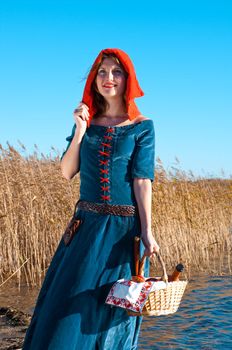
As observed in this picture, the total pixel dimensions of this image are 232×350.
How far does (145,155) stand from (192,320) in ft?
11.0

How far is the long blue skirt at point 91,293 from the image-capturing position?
2312mm

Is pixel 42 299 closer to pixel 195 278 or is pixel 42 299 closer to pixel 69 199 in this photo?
pixel 69 199

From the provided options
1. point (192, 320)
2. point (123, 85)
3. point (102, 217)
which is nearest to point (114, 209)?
point (102, 217)

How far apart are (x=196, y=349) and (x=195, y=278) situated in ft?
10.3

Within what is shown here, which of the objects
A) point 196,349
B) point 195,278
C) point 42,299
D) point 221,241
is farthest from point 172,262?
point 42,299

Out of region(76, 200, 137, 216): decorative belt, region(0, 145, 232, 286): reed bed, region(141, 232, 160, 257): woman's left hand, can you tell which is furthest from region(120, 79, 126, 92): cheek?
region(0, 145, 232, 286): reed bed

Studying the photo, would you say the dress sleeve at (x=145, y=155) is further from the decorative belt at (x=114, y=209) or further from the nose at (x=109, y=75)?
the nose at (x=109, y=75)

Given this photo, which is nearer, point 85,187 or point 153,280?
point 153,280

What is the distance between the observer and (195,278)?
758 cm

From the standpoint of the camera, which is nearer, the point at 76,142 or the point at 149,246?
the point at 149,246

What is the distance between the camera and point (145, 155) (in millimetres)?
2465

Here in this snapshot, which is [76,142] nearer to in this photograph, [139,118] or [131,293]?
[139,118]

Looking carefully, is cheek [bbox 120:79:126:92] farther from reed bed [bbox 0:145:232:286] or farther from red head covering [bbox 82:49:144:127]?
reed bed [bbox 0:145:232:286]

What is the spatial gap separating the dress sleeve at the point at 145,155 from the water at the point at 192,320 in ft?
8.07
